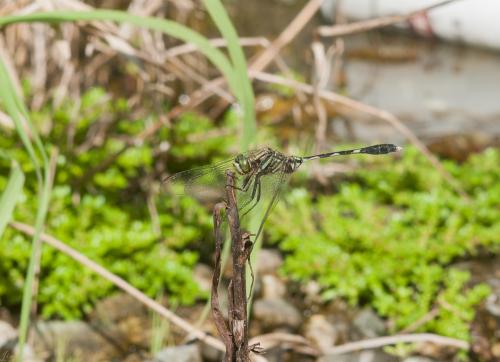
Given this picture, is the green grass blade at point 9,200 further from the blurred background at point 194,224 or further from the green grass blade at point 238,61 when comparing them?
the green grass blade at point 238,61

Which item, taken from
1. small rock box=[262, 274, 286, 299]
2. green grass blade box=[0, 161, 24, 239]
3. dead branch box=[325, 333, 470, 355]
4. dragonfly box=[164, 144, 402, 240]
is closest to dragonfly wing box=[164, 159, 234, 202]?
dragonfly box=[164, 144, 402, 240]

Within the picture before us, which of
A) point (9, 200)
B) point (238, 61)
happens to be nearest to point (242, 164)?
point (238, 61)

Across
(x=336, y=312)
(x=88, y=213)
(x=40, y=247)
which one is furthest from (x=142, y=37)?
(x=336, y=312)

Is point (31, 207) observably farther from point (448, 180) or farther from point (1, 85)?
point (448, 180)

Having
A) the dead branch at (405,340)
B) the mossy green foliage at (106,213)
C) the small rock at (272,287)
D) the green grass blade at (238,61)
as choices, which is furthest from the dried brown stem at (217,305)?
the small rock at (272,287)

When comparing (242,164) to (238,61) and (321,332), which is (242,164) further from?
(321,332)
